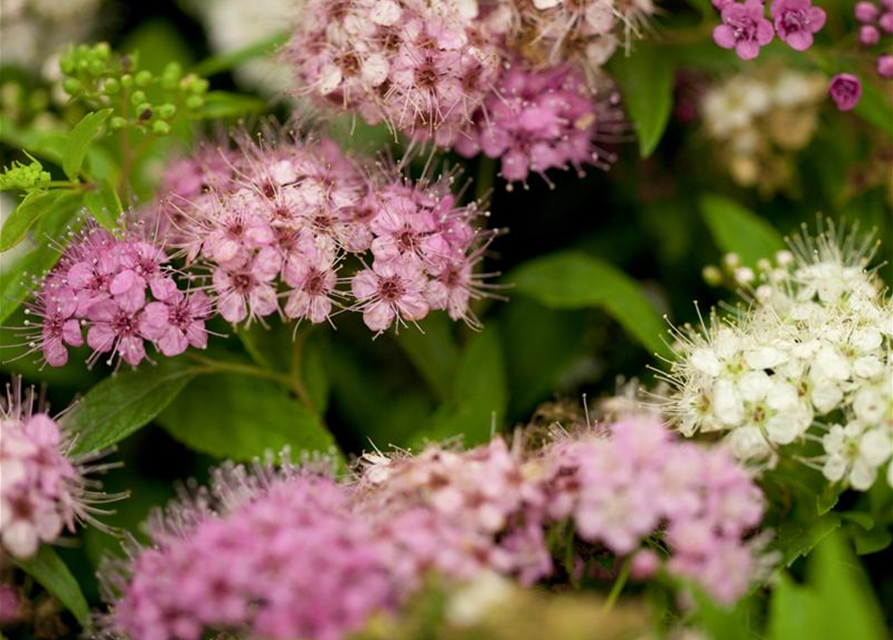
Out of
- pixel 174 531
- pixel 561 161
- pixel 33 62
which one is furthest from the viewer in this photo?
pixel 33 62

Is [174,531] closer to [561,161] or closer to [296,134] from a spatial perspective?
[296,134]

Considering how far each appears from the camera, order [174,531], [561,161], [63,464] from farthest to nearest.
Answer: [561,161], [174,531], [63,464]

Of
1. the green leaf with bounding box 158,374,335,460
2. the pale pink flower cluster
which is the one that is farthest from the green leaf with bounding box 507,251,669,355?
the pale pink flower cluster

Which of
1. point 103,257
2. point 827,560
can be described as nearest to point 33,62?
point 103,257

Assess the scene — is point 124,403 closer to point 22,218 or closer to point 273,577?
point 22,218

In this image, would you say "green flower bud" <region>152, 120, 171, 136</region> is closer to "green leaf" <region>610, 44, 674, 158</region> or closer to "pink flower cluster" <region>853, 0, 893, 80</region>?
"green leaf" <region>610, 44, 674, 158</region>
